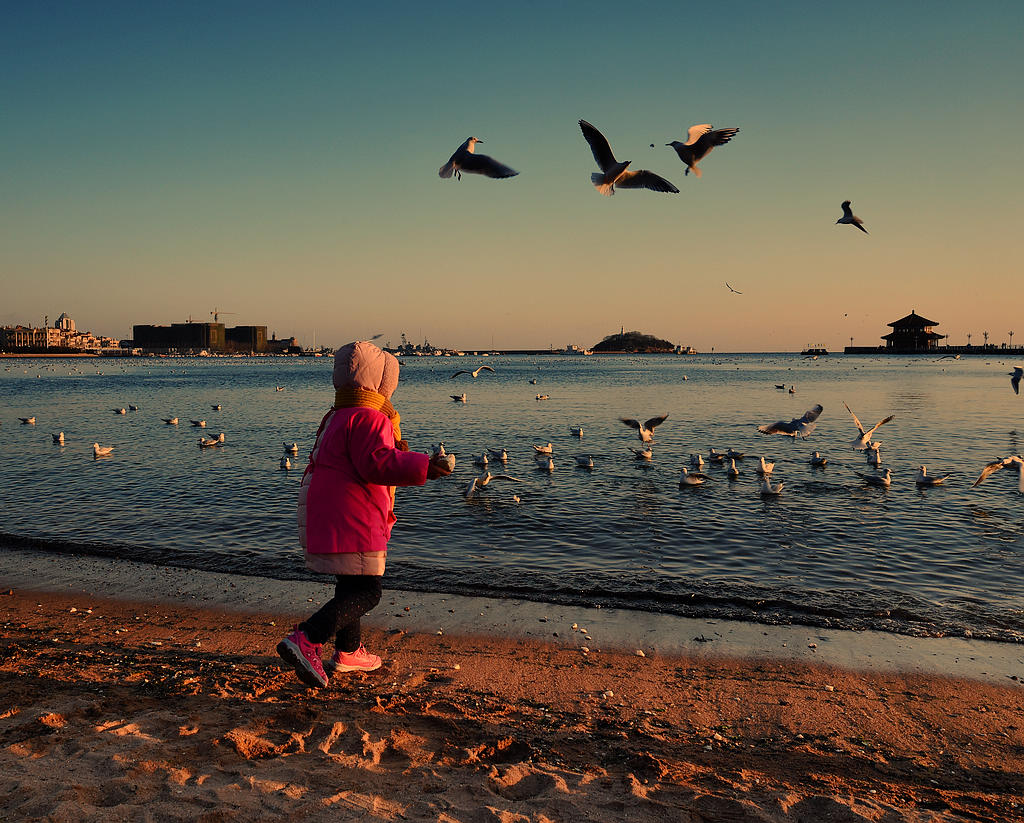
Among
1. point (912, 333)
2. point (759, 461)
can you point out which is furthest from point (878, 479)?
point (912, 333)

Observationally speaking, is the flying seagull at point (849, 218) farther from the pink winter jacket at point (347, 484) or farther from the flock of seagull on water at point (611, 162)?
the pink winter jacket at point (347, 484)

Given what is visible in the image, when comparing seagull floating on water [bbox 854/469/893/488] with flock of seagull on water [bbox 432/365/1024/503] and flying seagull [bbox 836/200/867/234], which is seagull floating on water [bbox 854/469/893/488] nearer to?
flock of seagull on water [bbox 432/365/1024/503]

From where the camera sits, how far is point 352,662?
5.40 meters

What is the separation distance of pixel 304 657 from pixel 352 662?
74cm

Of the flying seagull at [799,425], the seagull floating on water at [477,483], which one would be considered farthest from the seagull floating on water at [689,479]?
the seagull floating on water at [477,483]

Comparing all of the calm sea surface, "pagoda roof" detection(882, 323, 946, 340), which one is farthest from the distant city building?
the calm sea surface

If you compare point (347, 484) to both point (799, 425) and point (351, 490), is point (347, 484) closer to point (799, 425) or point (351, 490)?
point (351, 490)

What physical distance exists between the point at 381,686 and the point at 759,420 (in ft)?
98.4

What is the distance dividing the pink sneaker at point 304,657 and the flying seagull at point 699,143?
6.53 metres

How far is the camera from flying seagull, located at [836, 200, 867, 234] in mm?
10500

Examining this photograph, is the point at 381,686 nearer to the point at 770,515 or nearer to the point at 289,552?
the point at 289,552

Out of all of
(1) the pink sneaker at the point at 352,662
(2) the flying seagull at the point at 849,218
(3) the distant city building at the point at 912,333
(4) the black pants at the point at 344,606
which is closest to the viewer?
(4) the black pants at the point at 344,606

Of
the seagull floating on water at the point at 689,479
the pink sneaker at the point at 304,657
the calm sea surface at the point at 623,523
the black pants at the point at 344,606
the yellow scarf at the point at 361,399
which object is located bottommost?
the calm sea surface at the point at 623,523

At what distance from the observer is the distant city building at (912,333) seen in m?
157
